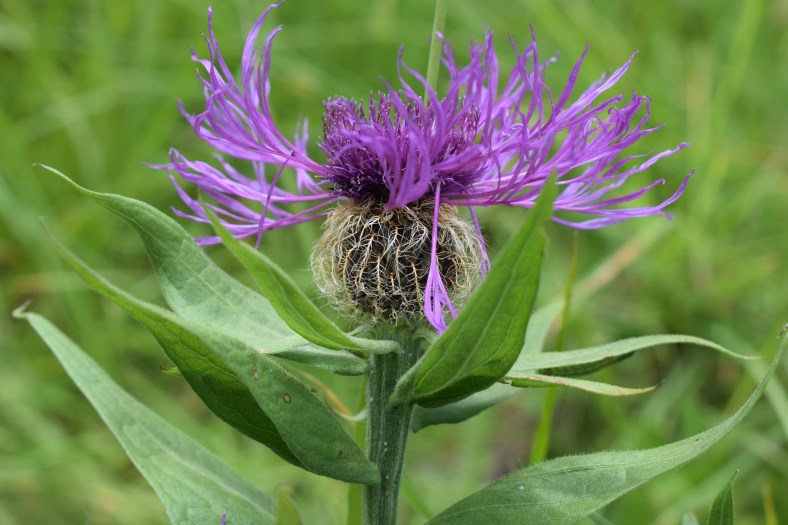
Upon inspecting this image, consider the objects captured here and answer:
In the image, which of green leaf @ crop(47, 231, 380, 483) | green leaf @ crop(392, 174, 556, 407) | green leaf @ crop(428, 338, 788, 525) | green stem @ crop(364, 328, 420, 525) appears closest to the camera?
green leaf @ crop(392, 174, 556, 407)

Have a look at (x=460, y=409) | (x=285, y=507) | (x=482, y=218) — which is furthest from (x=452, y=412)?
(x=482, y=218)

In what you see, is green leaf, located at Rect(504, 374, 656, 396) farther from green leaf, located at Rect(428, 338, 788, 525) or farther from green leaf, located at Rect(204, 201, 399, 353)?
green leaf, located at Rect(204, 201, 399, 353)

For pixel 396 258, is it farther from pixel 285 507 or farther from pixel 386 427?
pixel 285 507


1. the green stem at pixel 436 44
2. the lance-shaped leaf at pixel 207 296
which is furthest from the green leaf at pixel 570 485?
the green stem at pixel 436 44

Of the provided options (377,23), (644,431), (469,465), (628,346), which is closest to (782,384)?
(644,431)

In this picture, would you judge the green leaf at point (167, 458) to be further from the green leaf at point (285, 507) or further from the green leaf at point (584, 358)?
the green leaf at point (584, 358)

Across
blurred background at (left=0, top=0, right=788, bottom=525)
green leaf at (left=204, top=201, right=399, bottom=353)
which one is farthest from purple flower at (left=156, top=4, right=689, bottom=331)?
blurred background at (left=0, top=0, right=788, bottom=525)
